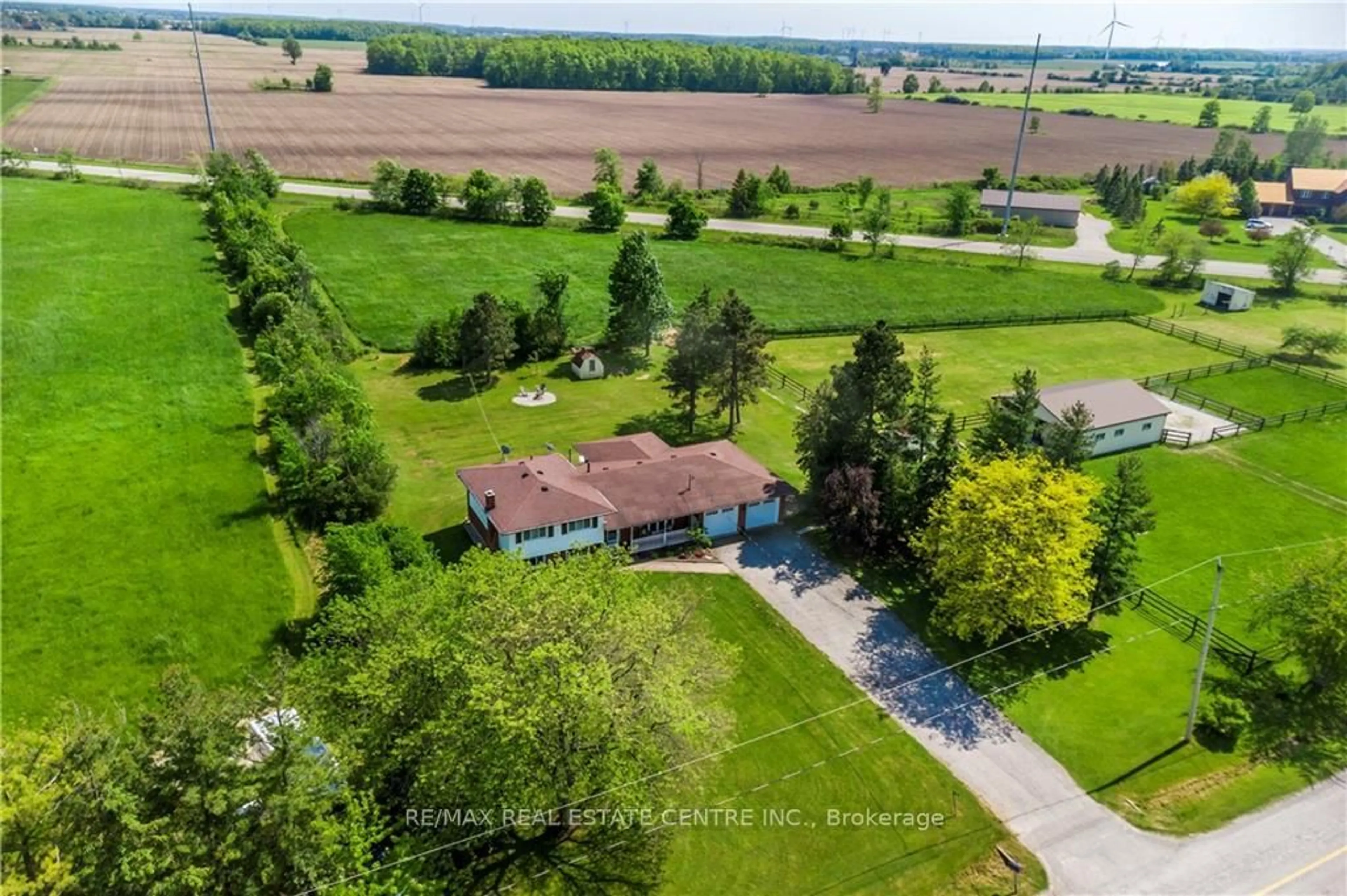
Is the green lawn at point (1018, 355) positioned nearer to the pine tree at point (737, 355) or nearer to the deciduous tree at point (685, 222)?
the pine tree at point (737, 355)

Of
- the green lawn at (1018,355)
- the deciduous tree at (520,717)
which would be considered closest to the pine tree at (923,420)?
the green lawn at (1018,355)

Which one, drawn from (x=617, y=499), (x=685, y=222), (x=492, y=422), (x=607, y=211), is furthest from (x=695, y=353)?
(x=607, y=211)

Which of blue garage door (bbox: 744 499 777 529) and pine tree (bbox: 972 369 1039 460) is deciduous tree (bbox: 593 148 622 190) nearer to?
blue garage door (bbox: 744 499 777 529)

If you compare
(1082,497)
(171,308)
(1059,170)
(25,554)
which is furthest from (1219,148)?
(25,554)

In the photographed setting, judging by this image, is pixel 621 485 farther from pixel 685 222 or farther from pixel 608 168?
pixel 608 168

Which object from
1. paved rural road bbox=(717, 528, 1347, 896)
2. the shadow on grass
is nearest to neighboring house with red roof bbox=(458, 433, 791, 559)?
the shadow on grass

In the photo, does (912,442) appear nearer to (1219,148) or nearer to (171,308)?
(171,308)

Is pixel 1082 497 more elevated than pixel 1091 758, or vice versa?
pixel 1082 497
